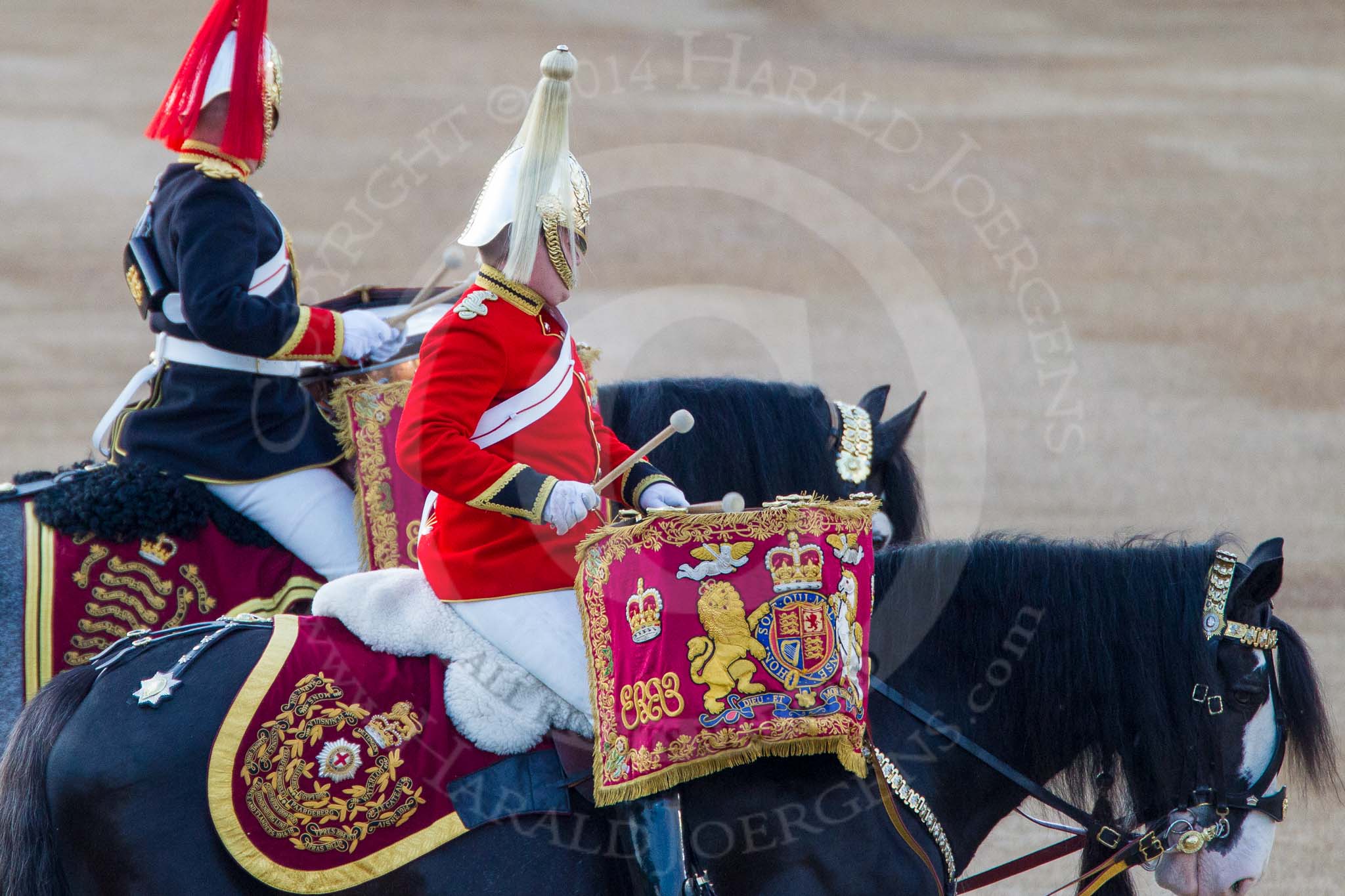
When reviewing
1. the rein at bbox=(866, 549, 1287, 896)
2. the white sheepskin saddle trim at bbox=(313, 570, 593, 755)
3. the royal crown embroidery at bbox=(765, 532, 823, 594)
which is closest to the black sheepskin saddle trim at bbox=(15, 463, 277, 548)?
the white sheepskin saddle trim at bbox=(313, 570, 593, 755)

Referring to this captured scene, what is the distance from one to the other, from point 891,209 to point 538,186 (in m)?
Result: 12.4

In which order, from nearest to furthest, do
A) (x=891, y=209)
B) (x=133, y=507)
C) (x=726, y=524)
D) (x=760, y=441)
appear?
(x=726, y=524) → (x=133, y=507) → (x=760, y=441) → (x=891, y=209)

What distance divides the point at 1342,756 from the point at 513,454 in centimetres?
426

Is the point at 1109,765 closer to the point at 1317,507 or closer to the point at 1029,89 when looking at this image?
the point at 1317,507

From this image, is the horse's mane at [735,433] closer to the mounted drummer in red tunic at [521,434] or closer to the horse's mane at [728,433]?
the horse's mane at [728,433]

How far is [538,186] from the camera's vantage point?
256 cm

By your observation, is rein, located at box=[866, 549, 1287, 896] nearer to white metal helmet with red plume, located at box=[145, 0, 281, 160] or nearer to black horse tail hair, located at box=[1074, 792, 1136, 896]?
black horse tail hair, located at box=[1074, 792, 1136, 896]

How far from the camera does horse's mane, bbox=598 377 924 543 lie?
413cm

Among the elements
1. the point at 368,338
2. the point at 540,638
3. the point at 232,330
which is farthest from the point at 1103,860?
the point at 232,330

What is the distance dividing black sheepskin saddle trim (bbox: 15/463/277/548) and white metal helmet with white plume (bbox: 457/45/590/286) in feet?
4.17

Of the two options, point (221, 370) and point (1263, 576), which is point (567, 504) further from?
point (221, 370)

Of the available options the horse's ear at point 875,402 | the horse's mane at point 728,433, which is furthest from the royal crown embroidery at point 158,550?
the horse's ear at point 875,402

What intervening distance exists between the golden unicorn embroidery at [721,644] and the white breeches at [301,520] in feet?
4.41

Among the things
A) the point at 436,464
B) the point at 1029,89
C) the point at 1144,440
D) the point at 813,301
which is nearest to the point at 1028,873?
the point at 436,464
